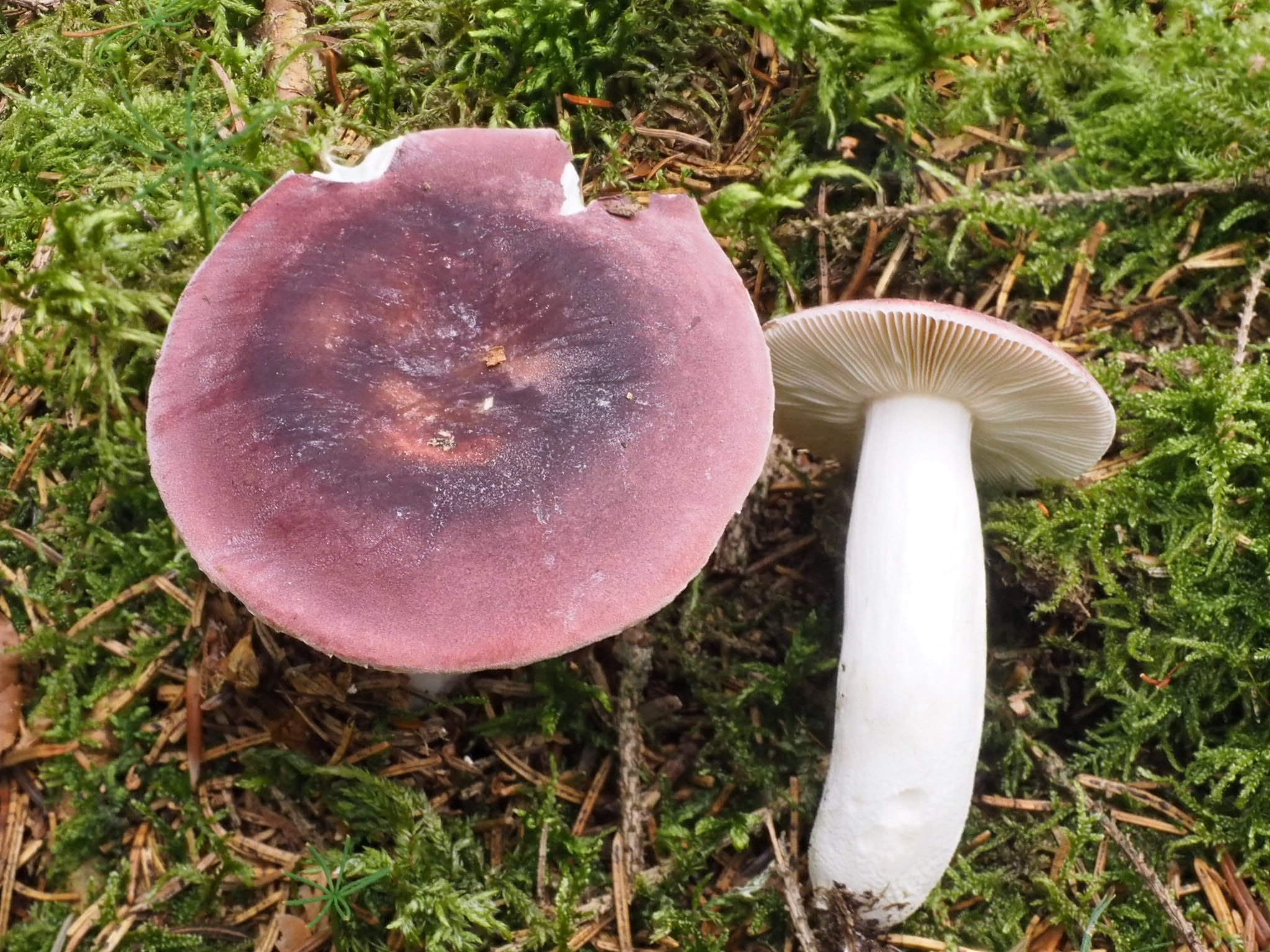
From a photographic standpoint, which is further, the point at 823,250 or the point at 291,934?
the point at 823,250

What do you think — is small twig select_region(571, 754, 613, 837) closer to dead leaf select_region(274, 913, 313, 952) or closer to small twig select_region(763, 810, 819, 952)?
small twig select_region(763, 810, 819, 952)

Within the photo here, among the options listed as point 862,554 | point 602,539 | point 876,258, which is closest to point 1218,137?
point 876,258

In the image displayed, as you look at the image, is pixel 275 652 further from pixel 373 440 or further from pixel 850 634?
pixel 850 634

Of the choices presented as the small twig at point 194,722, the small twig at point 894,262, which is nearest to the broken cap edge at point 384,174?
the small twig at point 894,262

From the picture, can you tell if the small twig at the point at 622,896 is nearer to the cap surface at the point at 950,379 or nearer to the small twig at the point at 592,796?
the small twig at the point at 592,796

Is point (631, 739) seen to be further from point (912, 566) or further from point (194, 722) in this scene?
point (194, 722)

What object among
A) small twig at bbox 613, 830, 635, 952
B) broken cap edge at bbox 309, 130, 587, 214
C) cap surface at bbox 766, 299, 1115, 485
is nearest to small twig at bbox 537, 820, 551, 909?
small twig at bbox 613, 830, 635, 952

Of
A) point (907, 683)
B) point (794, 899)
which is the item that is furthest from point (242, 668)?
point (907, 683)
